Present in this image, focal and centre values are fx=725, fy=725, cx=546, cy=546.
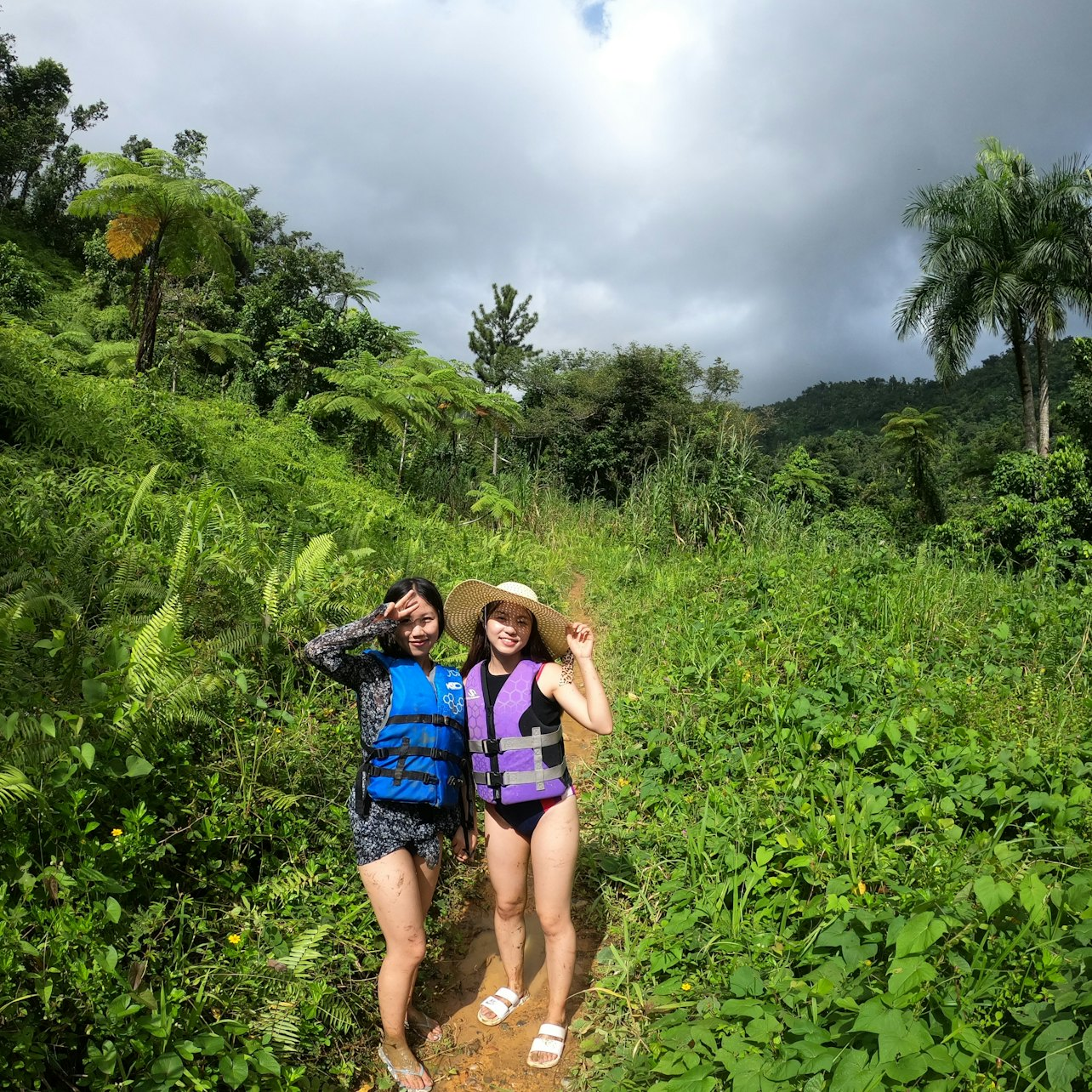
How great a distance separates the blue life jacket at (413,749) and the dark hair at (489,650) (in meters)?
0.24

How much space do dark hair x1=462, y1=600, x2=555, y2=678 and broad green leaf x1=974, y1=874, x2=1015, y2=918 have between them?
1.51 meters

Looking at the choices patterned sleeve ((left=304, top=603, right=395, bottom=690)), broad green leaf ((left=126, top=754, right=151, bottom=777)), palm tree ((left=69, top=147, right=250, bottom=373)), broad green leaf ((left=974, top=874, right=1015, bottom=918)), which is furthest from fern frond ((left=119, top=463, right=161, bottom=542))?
palm tree ((left=69, top=147, right=250, bottom=373))

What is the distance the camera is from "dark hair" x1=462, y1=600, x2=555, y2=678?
8.80 ft

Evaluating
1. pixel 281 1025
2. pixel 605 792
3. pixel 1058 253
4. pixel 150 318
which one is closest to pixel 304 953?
pixel 281 1025

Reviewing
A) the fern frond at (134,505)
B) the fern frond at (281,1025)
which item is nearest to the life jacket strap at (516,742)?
the fern frond at (281,1025)

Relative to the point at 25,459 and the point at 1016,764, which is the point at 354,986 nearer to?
the point at 1016,764

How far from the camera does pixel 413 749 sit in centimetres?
243

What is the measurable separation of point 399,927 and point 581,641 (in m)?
1.10

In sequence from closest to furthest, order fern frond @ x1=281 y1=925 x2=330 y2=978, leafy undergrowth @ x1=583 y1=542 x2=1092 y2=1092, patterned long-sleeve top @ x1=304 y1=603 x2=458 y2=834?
leafy undergrowth @ x1=583 y1=542 x2=1092 y2=1092 < patterned long-sleeve top @ x1=304 y1=603 x2=458 y2=834 < fern frond @ x1=281 y1=925 x2=330 y2=978

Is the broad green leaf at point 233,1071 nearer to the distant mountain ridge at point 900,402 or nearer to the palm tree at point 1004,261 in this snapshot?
the palm tree at point 1004,261

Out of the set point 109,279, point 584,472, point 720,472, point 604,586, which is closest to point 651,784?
point 604,586

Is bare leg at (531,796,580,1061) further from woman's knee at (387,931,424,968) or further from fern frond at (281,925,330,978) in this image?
fern frond at (281,925,330,978)

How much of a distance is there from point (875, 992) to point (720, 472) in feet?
24.7

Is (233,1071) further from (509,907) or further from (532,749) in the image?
(532,749)
